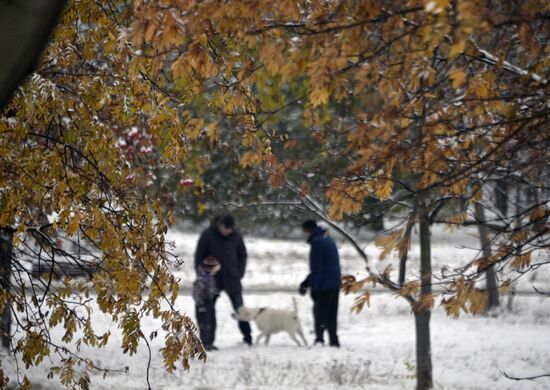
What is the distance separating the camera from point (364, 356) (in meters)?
11.7

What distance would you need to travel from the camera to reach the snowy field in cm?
984

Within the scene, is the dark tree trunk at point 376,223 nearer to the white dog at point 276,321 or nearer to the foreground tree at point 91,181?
the foreground tree at point 91,181

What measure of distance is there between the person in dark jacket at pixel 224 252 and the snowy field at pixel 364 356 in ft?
3.09

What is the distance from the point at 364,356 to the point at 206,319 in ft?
7.44

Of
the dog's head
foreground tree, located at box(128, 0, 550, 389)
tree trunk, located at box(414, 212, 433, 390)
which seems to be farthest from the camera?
the dog's head

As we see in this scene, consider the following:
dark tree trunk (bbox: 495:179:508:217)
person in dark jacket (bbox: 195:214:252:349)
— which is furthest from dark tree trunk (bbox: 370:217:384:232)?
person in dark jacket (bbox: 195:214:252:349)

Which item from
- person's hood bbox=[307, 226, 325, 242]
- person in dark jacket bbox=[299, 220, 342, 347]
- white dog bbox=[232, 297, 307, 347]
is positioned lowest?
white dog bbox=[232, 297, 307, 347]

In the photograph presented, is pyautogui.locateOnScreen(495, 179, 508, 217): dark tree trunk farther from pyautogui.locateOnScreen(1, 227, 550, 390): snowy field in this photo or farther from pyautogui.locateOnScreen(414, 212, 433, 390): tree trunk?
pyautogui.locateOnScreen(414, 212, 433, 390): tree trunk

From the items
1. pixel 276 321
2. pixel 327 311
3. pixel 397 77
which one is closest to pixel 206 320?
pixel 276 321

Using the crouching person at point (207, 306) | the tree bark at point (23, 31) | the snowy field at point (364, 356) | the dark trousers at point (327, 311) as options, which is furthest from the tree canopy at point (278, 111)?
the dark trousers at point (327, 311)

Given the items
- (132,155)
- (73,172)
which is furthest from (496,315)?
(73,172)

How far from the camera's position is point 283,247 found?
27703 mm

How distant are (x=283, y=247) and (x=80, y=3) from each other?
73.1ft

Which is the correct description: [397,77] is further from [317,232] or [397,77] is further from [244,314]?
[244,314]
